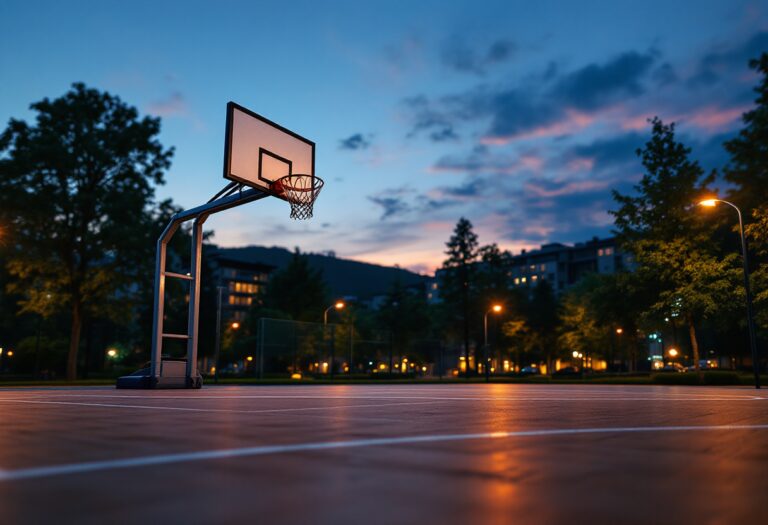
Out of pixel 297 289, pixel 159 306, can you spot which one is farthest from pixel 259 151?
pixel 297 289

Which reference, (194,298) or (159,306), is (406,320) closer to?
(194,298)

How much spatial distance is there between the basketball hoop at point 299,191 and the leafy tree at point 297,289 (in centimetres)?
6429

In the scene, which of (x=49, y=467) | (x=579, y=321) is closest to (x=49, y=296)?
(x=49, y=467)

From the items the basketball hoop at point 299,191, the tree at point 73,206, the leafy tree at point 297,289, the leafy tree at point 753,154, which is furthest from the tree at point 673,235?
the leafy tree at point 297,289

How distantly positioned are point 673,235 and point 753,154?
730 cm

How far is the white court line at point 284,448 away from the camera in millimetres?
4605

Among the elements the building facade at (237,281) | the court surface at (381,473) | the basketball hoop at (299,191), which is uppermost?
the building facade at (237,281)

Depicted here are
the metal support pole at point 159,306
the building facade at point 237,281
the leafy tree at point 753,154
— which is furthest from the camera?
the building facade at point 237,281

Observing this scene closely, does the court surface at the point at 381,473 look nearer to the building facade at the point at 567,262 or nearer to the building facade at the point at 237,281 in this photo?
the building facade at the point at 567,262

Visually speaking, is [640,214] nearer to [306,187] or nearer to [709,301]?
[709,301]

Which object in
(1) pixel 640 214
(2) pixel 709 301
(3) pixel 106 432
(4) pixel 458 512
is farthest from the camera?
(1) pixel 640 214

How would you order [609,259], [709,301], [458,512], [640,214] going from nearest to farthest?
[458,512] < [709,301] < [640,214] < [609,259]

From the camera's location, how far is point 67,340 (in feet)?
198

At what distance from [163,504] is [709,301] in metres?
35.2
